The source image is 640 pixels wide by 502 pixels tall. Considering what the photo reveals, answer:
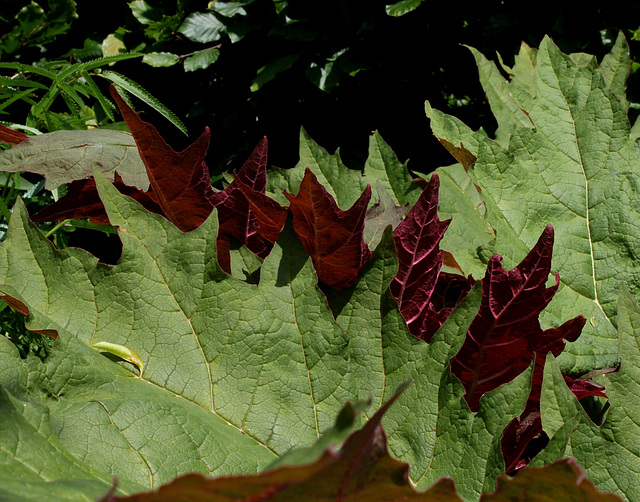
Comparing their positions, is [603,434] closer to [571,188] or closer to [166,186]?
[571,188]

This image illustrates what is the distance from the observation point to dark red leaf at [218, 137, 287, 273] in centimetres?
79

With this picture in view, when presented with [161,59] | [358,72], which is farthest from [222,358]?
[161,59]

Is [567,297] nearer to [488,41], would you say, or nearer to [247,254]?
[247,254]

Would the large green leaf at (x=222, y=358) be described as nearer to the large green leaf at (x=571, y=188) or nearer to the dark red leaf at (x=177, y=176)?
the dark red leaf at (x=177, y=176)

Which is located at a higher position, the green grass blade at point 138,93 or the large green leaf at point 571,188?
the large green leaf at point 571,188

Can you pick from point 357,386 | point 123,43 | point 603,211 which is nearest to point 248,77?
point 123,43

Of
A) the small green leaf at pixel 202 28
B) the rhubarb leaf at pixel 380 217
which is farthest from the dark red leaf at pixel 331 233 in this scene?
the small green leaf at pixel 202 28

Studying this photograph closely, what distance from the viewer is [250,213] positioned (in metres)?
0.84

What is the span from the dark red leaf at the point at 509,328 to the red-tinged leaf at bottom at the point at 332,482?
0.36m

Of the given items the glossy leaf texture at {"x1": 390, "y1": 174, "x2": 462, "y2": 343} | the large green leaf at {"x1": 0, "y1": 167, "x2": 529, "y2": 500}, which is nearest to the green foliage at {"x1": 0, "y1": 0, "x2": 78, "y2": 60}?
the large green leaf at {"x1": 0, "y1": 167, "x2": 529, "y2": 500}

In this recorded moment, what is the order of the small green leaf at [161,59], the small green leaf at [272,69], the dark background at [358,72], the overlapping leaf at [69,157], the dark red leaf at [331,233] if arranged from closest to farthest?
the dark red leaf at [331,233] → the overlapping leaf at [69,157] → the dark background at [358,72] → the small green leaf at [272,69] → the small green leaf at [161,59]

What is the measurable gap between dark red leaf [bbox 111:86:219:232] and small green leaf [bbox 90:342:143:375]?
8.3 inches

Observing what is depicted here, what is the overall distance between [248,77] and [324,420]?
3547 millimetres

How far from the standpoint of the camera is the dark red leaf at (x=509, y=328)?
70 centimetres
